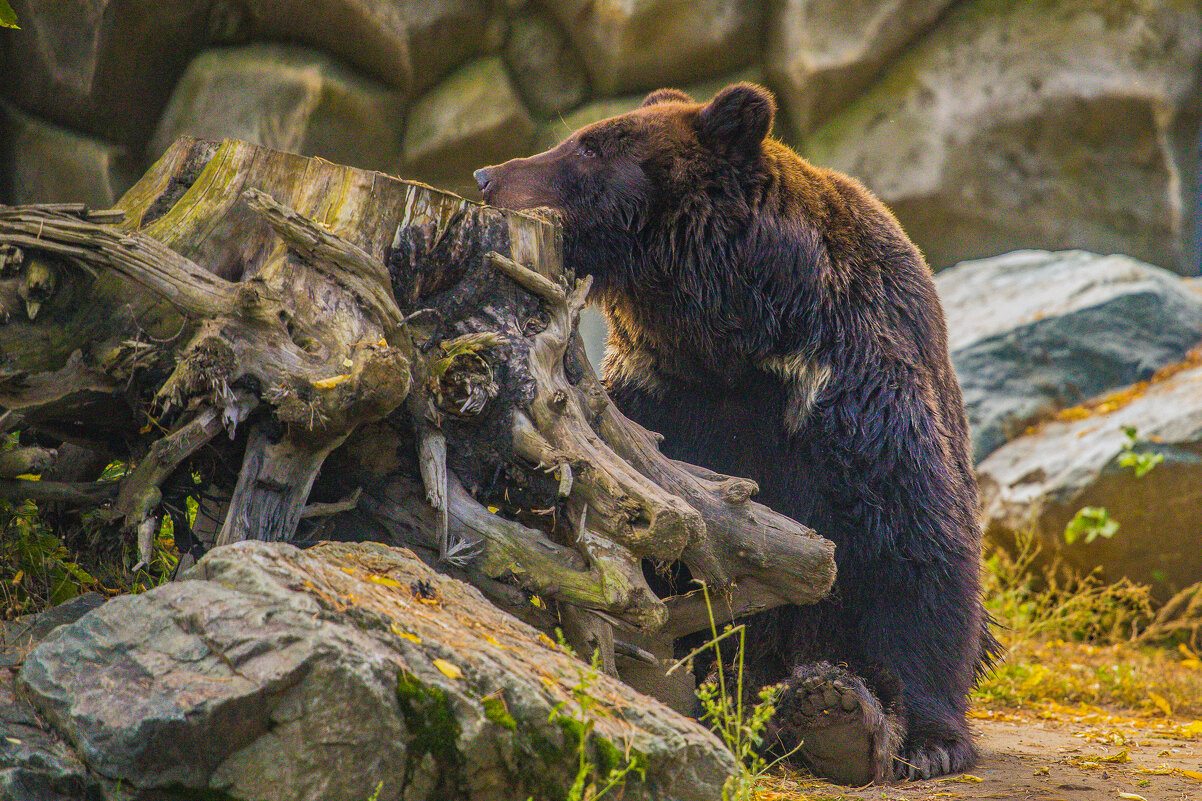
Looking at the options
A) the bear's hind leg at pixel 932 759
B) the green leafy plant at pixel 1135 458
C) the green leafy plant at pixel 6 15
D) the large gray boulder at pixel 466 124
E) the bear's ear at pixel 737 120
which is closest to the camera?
the green leafy plant at pixel 6 15

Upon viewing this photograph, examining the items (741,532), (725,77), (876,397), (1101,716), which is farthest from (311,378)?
(725,77)

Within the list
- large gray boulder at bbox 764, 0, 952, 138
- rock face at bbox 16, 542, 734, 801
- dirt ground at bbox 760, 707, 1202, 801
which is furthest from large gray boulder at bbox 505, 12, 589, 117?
rock face at bbox 16, 542, 734, 801

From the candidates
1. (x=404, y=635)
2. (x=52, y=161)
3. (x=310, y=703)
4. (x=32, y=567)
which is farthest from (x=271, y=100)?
(x=310, y=703)

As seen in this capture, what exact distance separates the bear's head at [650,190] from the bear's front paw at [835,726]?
1.37 meters

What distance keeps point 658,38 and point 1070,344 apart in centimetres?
400

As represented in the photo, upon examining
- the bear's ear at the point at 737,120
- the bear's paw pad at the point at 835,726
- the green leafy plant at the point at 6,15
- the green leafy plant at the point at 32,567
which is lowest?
the bear's paw pad at the point at 835,726

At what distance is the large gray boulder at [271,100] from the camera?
790 centimetres

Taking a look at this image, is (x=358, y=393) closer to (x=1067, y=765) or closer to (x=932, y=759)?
(x=932, y=759)

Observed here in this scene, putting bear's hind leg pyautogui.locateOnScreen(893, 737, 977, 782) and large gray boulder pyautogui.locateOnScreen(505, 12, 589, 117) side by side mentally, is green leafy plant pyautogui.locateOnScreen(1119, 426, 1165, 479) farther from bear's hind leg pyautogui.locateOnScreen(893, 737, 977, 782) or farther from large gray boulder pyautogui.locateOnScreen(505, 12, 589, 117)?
large gray boulder pyautogui.locateOnScreen(505, 12, 589, 117)

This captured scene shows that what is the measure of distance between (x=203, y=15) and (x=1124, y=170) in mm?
7306

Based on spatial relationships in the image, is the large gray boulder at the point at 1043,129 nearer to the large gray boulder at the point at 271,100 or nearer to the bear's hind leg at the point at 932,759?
the large gray boulder at the point at 271,100

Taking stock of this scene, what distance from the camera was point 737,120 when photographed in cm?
337

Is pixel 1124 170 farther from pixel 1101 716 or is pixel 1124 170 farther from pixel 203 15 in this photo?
pixel 203 15

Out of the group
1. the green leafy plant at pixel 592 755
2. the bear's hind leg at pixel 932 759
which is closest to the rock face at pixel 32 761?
the green leafy plant at pixel 592 755
